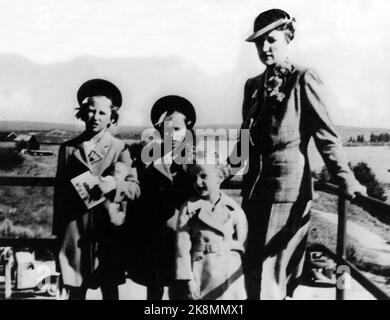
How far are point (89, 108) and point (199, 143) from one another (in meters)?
0.76

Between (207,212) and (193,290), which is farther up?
(207,212)

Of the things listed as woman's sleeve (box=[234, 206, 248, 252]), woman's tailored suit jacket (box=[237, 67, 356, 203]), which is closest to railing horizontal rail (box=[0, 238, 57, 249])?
woman's sleeve (box=[234, 206, 248, 252])

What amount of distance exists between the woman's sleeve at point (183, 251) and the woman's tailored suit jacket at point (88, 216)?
365 millimetres

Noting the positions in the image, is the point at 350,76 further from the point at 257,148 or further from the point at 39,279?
the point at 39,279

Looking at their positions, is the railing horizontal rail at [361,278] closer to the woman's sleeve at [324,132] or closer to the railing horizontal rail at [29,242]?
the woman's sleeve at [324,132]

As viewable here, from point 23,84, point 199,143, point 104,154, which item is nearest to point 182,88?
point 199,143

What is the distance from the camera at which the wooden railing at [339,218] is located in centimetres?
450

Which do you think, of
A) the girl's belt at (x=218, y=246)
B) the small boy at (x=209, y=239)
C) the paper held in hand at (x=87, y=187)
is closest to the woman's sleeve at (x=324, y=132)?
the small boy at (x=209, y=239)

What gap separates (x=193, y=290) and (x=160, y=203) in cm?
60

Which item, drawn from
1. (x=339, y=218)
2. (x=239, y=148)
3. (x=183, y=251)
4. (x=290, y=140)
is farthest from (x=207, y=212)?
(x=339, y=218)

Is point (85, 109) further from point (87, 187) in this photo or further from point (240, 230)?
point (240, 230)

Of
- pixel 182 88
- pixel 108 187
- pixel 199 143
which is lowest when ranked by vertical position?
pixel 108 187

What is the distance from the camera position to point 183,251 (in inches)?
176
